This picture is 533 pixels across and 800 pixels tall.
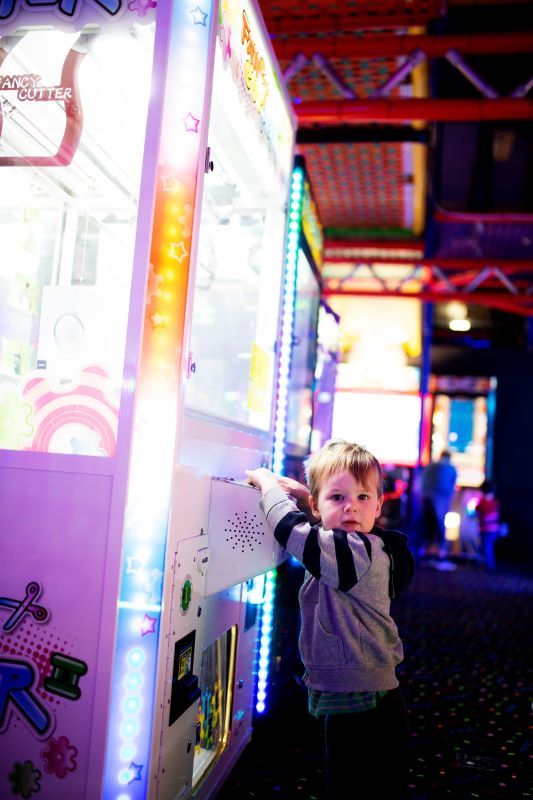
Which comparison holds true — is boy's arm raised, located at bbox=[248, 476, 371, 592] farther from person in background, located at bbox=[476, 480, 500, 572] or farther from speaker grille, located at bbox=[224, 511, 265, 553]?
person in background, located at bbox=[476, 480, 500, 572]

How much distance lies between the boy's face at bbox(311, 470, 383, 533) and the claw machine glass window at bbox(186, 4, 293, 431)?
401mm

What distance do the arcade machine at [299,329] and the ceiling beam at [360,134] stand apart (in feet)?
8.34

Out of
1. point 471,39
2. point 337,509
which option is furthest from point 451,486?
point 337,509

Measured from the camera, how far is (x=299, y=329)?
3541 mm

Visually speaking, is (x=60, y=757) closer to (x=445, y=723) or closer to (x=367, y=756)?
(x=367, y=756)

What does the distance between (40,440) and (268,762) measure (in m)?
1.39

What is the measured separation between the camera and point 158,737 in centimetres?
154

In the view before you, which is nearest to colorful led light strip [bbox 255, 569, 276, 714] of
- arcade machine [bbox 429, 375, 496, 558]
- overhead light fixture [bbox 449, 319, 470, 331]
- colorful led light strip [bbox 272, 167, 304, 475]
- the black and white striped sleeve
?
colorful led light strip [bbox 272, 167, 304, 475]

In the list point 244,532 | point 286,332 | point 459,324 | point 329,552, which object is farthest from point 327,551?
point 459,324

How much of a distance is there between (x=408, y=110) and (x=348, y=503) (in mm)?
3896

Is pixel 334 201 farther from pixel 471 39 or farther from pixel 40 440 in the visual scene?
pixel 40 440

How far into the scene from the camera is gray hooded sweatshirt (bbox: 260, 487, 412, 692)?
62.9 inches

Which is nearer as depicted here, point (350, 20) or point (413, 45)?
point (350, 20)

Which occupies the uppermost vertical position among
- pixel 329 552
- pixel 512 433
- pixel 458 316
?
pixel 458 316
